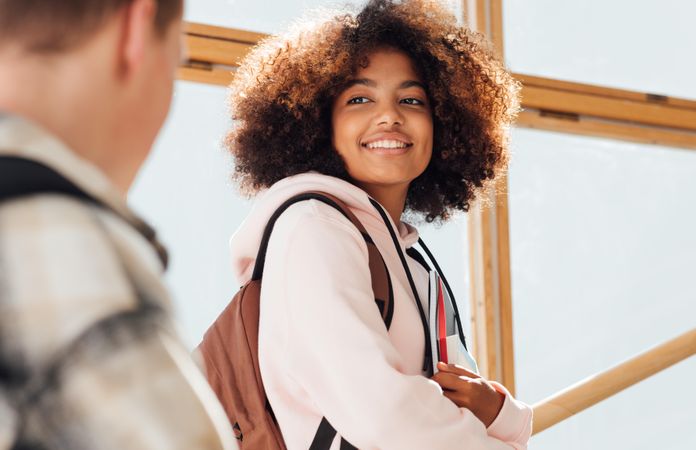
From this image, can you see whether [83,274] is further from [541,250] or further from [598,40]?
[598,40]

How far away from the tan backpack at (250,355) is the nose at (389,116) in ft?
0.74

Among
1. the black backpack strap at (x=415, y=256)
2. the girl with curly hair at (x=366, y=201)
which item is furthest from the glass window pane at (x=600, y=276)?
the black backpack strap at (x=415, y=256)

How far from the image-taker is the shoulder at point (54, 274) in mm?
597

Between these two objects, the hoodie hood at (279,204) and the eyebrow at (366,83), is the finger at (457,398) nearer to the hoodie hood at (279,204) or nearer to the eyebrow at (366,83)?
the hoodie hood at (279,204)

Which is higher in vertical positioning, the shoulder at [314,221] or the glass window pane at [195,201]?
the shoulder at [314,221]

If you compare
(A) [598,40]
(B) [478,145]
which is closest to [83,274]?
(B) [478,145]

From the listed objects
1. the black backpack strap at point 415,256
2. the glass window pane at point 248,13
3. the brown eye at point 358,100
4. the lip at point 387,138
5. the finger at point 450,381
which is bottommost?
the finger at point 450,381

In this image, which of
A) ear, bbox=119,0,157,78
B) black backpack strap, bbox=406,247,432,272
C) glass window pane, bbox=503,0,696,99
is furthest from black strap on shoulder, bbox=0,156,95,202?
glass window pane, bbox=503,0,696,99

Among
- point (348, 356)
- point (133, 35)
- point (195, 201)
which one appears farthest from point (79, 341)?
point (195, 201)

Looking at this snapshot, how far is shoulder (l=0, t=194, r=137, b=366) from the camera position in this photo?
0.60 meters

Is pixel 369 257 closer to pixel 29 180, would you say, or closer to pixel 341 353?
pixel 341 353

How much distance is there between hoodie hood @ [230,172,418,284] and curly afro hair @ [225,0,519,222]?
0.17 m

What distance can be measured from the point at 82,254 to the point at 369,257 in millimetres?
1095

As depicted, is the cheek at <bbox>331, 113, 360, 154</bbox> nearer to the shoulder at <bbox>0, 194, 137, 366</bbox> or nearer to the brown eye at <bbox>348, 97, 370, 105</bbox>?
the brown eye at <bbox>348, 97, 370, 105</bbox>
